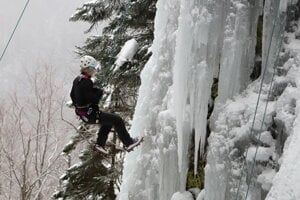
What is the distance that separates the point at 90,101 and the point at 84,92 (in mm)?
152

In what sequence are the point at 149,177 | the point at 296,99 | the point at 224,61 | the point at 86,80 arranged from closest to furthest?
the point at 296,99, the point at 224,61, the point at 86,80, the point at 149,177

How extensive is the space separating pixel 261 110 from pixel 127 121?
5939 millimetres

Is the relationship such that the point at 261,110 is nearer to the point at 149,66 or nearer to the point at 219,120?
the point at 219,120

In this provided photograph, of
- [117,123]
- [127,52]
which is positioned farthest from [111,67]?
[117,123]

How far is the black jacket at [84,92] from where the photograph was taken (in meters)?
5.66

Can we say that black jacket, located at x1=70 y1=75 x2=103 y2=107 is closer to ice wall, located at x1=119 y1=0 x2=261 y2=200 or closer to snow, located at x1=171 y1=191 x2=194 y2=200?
ice wall, located at x1=119 y1=0 x2=261 y2=200

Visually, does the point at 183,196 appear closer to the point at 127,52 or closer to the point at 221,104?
the point at 221,104

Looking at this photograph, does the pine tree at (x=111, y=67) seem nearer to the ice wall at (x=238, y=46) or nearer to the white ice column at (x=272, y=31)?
the ice wall at (x=238, y=46)

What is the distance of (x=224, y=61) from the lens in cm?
488

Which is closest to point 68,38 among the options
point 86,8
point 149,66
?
point 86,8

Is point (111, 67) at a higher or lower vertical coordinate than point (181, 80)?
higher

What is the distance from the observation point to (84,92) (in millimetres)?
5703

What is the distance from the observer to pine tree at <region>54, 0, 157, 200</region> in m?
9.61

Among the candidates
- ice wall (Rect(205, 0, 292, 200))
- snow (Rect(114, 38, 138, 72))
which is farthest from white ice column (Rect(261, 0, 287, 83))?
snow (Rect(114, 38, 138, 72))
